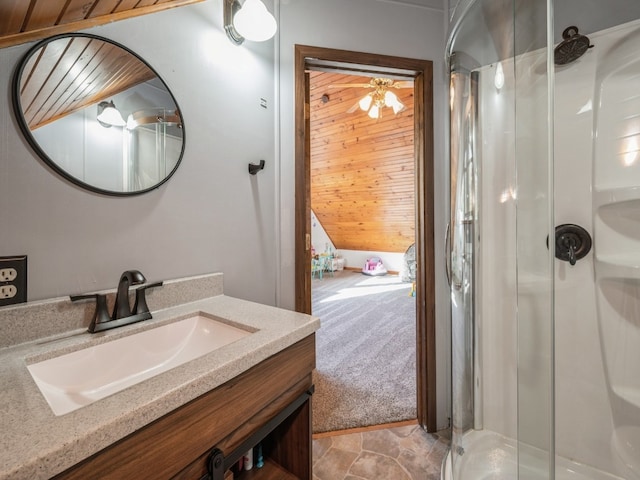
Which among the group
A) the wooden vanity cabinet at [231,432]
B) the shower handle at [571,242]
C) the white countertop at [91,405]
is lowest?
the wooden vanity cabinet at [231,432]

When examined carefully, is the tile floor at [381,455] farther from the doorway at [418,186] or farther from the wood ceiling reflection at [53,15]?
the wood ceiling reflection at [53,15]

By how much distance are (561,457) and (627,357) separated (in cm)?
51

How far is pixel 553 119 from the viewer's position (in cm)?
116

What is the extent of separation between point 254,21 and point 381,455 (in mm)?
2115

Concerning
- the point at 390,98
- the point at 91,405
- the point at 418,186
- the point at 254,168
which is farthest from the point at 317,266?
the point at 91,405

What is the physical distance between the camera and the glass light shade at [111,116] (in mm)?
920

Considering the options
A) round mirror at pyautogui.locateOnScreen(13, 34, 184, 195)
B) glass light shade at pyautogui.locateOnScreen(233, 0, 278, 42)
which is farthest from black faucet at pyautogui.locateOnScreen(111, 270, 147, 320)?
glass light shade at pyautogui.locateOnScreen(233, 0, 278, 42)

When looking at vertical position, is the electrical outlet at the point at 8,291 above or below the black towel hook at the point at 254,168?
below

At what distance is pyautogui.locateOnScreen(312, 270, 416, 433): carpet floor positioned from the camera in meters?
1.72

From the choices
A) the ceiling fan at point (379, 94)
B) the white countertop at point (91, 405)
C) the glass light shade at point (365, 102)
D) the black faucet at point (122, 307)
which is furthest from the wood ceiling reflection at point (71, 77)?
the glass light shade at point (365, 102)

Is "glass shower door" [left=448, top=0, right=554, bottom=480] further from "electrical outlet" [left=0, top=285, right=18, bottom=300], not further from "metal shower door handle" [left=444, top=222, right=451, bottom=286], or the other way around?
"electrical outlet" [left=0, top=285, right=18, bottom=300]

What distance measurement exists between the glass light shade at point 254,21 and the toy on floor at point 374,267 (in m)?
5.65

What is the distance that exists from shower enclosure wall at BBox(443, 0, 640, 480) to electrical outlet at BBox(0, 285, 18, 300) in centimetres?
168

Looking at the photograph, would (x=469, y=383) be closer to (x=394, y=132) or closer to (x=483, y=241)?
(x=483, y=241)
